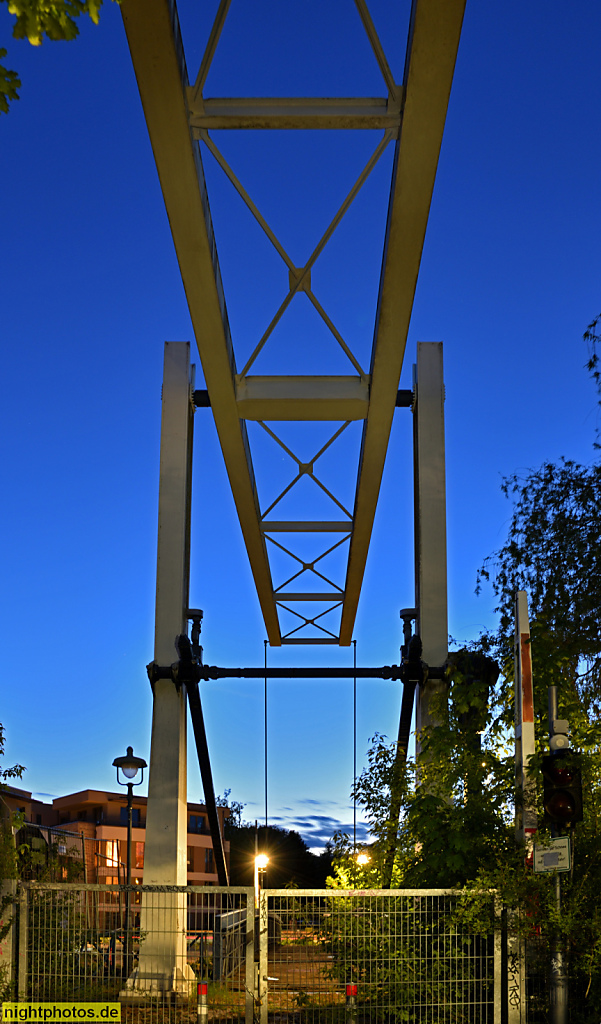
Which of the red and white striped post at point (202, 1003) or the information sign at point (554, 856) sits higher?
the information sign at point (554, 856)

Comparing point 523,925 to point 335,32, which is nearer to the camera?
point 523,925

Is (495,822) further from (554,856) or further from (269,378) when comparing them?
(269,378)

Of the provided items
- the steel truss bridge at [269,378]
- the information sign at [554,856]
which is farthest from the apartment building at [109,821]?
the information sign at [554,856]

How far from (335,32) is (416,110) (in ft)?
9.13

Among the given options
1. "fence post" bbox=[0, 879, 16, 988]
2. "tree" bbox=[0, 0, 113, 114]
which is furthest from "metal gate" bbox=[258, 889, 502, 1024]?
"tree" bbox=[0, 0, 113, 114]

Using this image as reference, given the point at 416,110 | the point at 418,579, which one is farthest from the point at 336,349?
the point at 416,110

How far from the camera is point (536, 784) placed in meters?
8.81

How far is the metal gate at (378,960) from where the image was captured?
8.81 m

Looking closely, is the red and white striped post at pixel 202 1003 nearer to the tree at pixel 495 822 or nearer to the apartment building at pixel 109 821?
the tree at pixel 495 822

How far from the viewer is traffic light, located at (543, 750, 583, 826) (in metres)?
7.99

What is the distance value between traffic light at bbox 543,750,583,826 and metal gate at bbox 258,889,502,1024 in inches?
57.8

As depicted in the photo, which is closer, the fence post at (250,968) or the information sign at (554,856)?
the information sign at (554,856)

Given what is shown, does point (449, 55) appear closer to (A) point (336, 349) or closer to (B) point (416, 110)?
(B) point (416, 110)

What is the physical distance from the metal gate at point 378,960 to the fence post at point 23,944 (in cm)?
199
